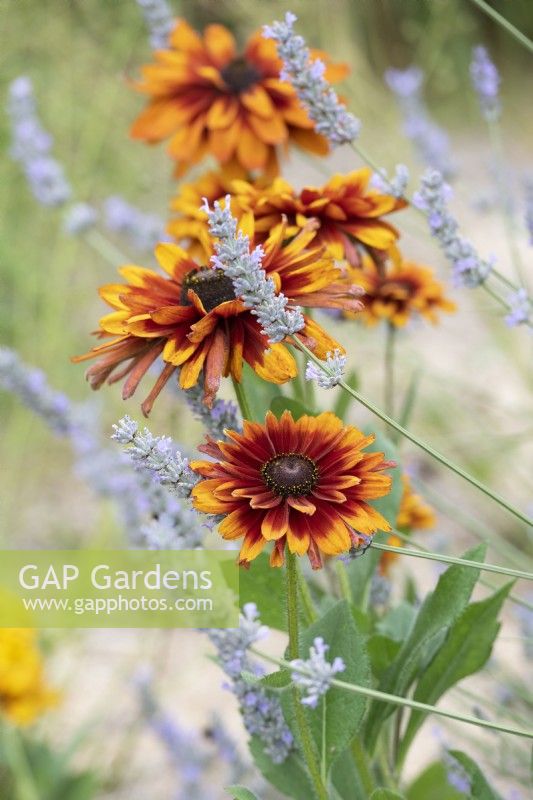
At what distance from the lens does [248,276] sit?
347 mm

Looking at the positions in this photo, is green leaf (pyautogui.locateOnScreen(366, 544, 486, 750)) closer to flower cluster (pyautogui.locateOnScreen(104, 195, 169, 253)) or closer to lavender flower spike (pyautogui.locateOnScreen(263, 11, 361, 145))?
lavender flower spike (pyautogui.locateOnScreen(263, 11, 361, 145))

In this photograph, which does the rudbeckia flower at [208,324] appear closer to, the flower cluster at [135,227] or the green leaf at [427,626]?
the green leaf at [427,626]

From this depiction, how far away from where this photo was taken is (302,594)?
0.45 metres

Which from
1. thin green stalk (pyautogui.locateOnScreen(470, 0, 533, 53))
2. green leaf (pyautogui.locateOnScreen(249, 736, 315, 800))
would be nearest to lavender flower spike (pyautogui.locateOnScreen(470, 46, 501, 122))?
thin green stalk (pyautogui.locateOnScreen(470, 0, 533, 53))

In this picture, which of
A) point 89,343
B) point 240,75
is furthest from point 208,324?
point 89,343

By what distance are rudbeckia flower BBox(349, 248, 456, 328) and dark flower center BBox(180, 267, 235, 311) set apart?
0.21 meters

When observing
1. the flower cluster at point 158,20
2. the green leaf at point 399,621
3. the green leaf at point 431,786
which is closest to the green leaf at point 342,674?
the green leaf at point 399,621

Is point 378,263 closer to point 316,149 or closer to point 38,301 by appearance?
point 316,149

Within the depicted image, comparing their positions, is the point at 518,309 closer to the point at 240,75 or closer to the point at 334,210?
the point at 334,210

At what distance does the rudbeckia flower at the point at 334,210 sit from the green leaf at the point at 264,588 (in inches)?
6.4

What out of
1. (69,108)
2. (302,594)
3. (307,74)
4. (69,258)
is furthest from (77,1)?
(302,594)

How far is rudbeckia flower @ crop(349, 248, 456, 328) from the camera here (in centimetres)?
64

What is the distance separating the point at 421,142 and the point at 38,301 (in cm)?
98

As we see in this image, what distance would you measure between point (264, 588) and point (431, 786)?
25 cm
